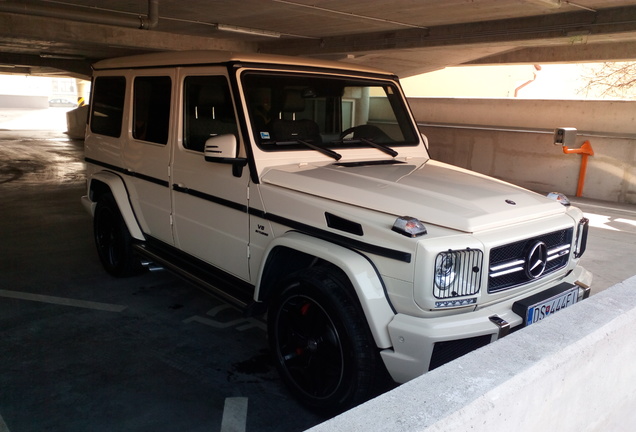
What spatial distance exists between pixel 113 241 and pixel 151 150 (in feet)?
4.18

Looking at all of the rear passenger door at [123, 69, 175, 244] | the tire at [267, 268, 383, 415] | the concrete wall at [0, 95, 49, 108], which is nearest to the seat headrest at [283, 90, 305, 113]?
the rear passenger door at [123, 69, 175, 244]

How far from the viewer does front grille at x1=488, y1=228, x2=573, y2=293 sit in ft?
9.07

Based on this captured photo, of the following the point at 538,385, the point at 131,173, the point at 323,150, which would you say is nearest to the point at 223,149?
the point at 323,150

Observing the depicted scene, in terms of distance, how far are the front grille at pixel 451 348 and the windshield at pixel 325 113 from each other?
1619 millimetres

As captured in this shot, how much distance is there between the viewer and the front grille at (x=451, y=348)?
2578 millimetres

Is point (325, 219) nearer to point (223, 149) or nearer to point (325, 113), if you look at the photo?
point (223, 149)

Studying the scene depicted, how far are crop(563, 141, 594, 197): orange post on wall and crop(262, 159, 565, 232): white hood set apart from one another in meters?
7.66

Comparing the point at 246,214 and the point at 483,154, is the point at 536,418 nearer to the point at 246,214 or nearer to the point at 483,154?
the point at 246,214

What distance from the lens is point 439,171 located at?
12.5 feet

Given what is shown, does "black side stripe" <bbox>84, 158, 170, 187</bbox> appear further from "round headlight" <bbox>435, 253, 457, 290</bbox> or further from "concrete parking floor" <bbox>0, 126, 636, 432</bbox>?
"round headlight" <bbox>435, 253, 457, 290</bbox>

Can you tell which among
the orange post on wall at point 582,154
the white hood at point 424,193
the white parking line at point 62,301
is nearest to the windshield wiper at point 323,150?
the white hood at point 424,193

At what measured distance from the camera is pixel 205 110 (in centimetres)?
388

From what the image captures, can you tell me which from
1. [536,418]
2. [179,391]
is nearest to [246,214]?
[179,391]

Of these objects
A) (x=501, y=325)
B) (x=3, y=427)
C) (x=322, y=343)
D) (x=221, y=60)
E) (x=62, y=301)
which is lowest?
(x=3, y=427)
